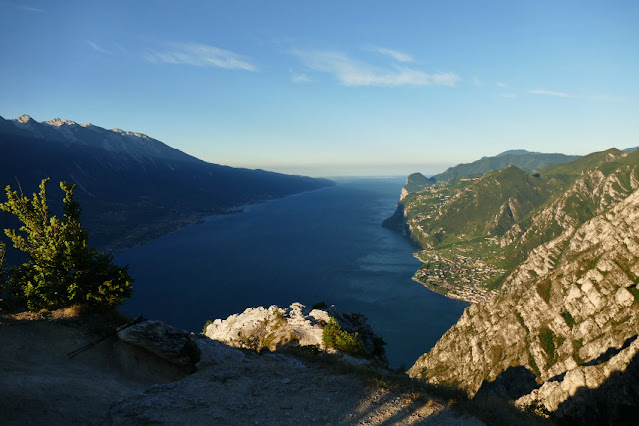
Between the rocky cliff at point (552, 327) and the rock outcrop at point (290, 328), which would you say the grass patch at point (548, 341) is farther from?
the rock outcrop at point (290, 328)

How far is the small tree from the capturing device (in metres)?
24.5

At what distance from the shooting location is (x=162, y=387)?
19016 millimetres

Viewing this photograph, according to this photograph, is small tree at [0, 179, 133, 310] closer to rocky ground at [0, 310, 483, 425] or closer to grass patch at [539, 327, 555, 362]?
rocky ground at [0, 310, 483, 425]

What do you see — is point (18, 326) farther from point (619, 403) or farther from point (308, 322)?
point (619, 403)

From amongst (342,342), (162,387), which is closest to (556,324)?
(342,342)

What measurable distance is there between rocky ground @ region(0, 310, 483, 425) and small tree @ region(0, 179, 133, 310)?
63.7 inches

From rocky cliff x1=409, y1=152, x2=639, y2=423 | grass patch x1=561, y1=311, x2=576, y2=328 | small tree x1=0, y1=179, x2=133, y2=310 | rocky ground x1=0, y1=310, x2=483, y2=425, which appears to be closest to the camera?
rocky ground x1=0, y1=310, x2=483, y2=425

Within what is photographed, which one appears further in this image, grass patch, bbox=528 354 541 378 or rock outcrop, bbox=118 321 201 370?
grass patch, bbox=528 354 541 378

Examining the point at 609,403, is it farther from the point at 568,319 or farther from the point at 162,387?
the point at 568,319

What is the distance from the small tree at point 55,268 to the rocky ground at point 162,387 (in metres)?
1.62

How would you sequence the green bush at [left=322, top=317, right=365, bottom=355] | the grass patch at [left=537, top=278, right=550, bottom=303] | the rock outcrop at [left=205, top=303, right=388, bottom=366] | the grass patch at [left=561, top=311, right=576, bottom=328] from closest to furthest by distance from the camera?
1. the green bush at [left=322, top=317, right=365, bottom=355]
2. the rock outcrop at [left=205, top=303, right=388, bottom=366]
3. the grass patch at [left=561, top=311, right=576, bottom=328]
4. the grass patch at [left=537, top=278, right=550, bottom=303]

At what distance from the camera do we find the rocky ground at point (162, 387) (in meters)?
14.9

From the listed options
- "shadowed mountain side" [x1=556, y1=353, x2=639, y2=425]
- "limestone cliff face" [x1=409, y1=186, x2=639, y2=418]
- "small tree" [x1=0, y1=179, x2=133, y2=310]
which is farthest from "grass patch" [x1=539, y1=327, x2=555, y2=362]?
"small tree" [x1=0, y1=179, x2=133, y2=310]

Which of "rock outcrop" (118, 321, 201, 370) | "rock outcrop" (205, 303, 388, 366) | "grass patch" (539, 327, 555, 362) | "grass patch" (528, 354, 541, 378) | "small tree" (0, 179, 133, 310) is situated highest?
"small tree" (0, 179, 133, 310)
